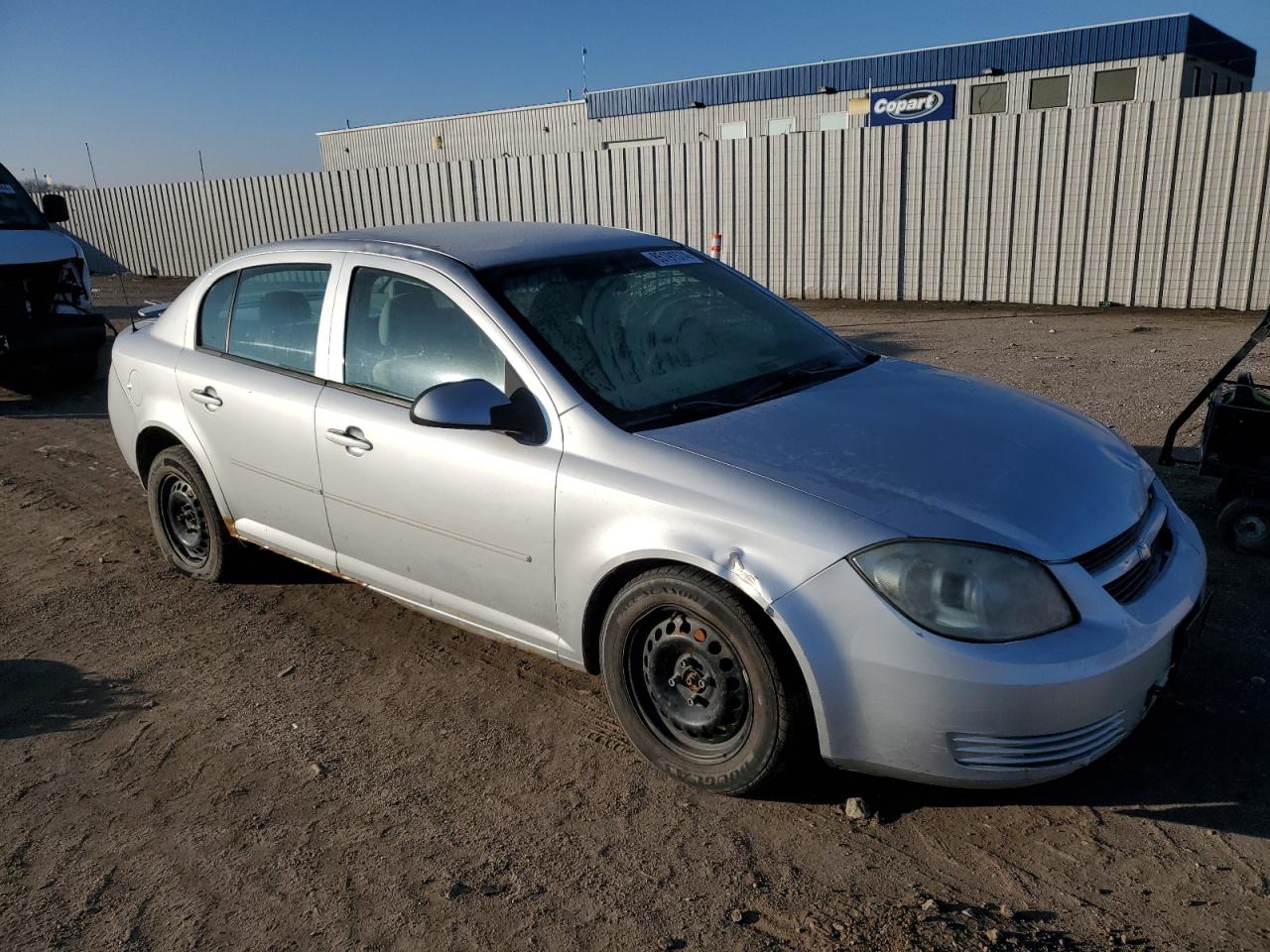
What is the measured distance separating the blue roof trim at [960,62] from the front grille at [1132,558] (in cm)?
2297

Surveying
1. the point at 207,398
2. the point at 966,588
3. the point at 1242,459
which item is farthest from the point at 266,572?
the point at 1242,459

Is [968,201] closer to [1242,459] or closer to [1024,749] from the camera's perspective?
[1242,459]

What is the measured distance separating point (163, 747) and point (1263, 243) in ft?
41.4

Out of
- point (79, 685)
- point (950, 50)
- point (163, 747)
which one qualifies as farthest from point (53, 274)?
point (950, 50)

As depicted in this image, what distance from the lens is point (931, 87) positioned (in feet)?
80.6

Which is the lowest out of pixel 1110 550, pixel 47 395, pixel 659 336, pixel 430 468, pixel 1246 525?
pixel 47 395

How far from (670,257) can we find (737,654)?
6.70 feet

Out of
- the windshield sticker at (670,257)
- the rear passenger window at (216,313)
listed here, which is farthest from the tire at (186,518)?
the windshield sticker at (670,257)

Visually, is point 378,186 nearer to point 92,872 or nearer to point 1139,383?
point 1139,383

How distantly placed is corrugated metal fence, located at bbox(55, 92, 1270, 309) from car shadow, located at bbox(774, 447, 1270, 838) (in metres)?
9.88

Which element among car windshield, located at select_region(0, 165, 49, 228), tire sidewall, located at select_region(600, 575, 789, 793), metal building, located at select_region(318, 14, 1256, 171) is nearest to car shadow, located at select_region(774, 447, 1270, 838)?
tire sidewall, located at select_region(600, 575, 789, 793)

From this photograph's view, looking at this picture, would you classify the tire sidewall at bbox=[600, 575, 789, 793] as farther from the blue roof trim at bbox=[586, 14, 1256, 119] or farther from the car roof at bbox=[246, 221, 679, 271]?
the blue roof trim at bbox=[586, 14, 1256, 119]

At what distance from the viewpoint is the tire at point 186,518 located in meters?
4.85

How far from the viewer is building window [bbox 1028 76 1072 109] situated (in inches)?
922
